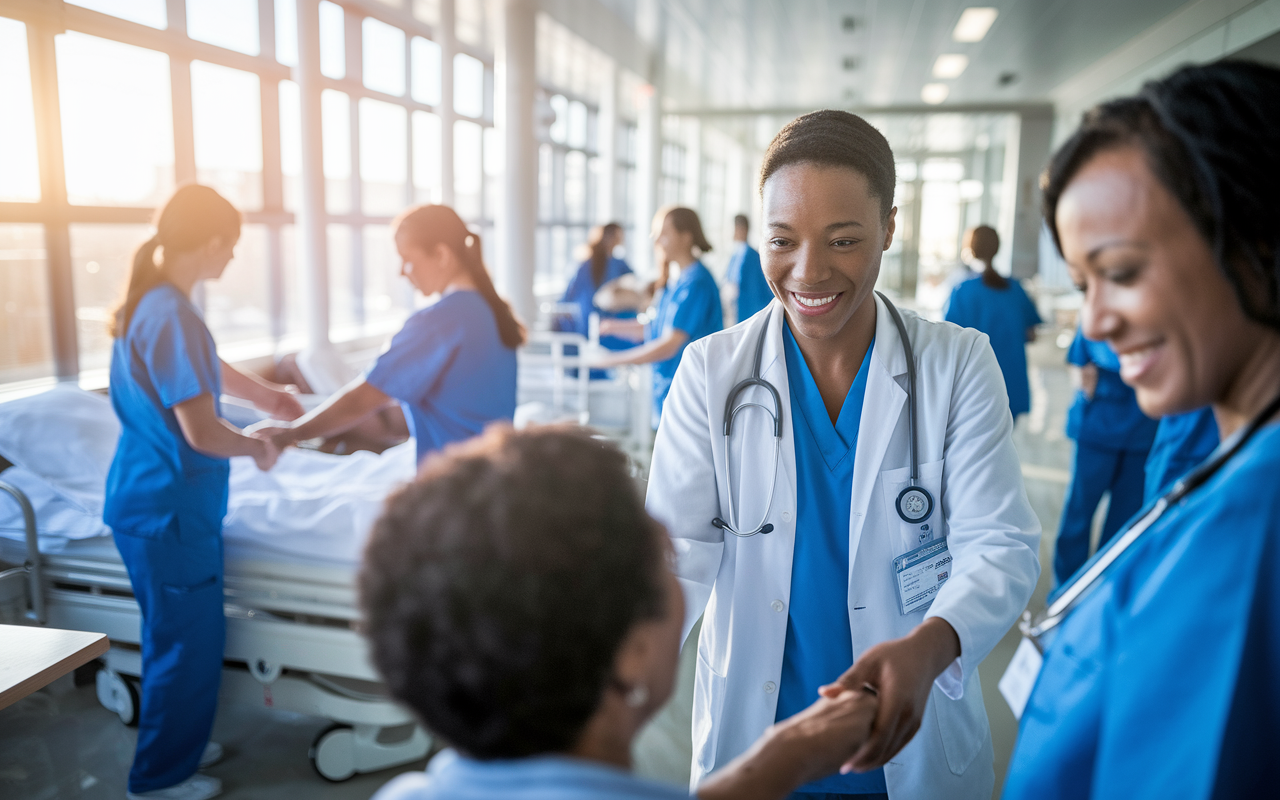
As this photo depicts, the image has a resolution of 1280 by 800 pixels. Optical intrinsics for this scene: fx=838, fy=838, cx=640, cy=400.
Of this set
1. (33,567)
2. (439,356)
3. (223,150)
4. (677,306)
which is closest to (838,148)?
(439,356)

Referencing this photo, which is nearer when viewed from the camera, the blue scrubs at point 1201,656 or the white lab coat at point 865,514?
the blue scrubs at point 1201,656

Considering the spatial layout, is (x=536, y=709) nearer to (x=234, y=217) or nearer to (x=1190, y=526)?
(x=1190, y=526)

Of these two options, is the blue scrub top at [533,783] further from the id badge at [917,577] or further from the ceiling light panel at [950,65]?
the ceiling light panel at [950,65]

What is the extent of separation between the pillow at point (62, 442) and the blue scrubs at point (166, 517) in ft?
1.80

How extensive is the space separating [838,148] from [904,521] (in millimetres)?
472

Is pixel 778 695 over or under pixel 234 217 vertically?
under

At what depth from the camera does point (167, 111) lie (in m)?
3.88

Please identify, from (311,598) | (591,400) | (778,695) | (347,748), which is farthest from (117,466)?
(591,400)

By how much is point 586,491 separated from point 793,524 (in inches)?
23.3

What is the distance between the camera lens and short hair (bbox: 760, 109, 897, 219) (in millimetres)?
1044

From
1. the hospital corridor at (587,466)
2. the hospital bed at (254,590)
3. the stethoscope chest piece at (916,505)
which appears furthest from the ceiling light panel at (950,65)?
the stethoscope chest piece at (916,505)

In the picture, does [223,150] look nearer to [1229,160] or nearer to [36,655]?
[36,655]

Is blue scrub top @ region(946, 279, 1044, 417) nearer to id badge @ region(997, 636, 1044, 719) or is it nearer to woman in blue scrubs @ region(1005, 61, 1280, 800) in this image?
id badge @ region(997, 636, 1044, 719)

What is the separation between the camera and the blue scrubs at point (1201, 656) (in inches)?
21.3
